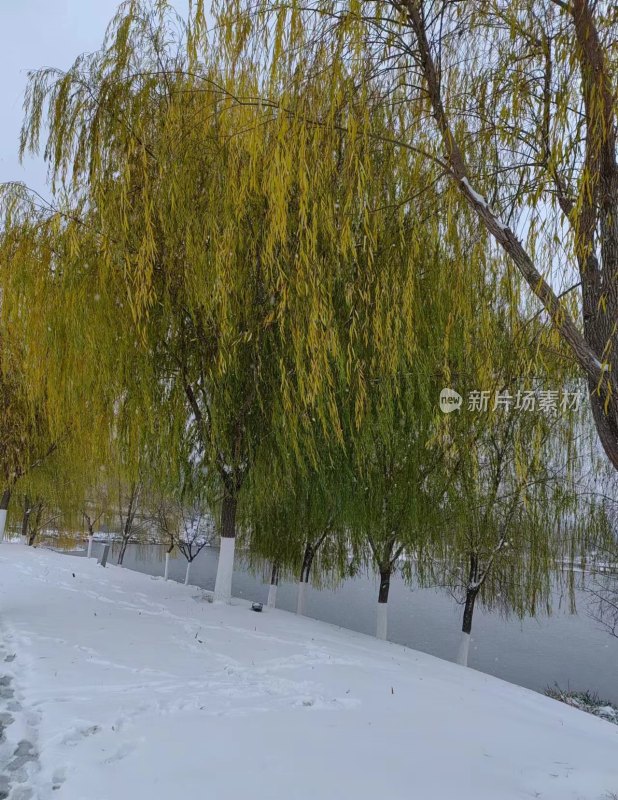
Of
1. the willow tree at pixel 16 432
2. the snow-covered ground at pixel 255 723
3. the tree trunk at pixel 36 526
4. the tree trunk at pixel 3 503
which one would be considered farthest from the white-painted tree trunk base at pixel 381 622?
the tree trunk at pixel 36 526

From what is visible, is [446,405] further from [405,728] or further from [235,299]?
[405,728]

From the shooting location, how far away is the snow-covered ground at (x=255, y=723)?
220 centimetres

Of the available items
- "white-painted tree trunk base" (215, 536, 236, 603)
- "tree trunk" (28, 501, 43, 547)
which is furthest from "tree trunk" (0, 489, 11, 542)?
"white-painted tree trunk base" (215, 536, 236, 603)

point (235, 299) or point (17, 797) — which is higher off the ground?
point (235, 299)


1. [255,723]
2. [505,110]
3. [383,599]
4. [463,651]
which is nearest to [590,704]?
[463,651]

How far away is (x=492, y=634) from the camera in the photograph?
55.1 feet

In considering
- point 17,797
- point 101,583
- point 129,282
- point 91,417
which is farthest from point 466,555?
point 17,797

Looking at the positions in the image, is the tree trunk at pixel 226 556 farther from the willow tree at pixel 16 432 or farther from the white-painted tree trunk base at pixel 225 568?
the willow tree at pixel 16 432

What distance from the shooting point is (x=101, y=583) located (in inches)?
286

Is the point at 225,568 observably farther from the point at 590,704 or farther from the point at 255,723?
the point at 590,704

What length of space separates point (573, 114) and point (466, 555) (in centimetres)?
775

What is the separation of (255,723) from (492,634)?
15.9m

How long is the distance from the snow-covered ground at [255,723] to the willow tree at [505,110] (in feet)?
5.08

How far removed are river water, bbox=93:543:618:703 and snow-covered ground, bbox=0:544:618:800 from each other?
22.2ft
